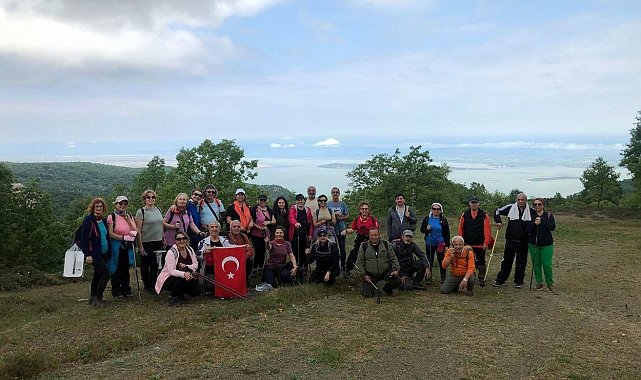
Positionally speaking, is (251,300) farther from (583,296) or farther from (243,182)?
(243,182)

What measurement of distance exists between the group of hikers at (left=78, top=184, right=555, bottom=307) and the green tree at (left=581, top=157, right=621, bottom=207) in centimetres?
4552

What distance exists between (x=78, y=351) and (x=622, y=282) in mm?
10898

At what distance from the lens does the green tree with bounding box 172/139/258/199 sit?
117 ft

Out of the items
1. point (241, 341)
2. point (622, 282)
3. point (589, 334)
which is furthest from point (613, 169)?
point (241, 341)

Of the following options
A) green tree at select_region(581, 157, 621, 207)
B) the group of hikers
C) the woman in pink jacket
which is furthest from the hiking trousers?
green tree at select_region(581, 157, 621, 207)

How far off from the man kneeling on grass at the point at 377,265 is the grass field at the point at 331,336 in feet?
1.01

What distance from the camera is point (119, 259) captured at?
27.9 ft

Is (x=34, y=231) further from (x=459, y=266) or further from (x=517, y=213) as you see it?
(x=517, y=213)

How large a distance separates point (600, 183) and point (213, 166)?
3783 cm

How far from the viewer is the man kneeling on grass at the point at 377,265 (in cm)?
894

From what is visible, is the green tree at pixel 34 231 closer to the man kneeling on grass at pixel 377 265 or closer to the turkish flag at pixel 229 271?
the turkish flag at pixel 229 271

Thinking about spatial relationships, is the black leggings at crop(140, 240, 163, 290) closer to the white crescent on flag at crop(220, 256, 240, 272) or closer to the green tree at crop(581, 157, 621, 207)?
the white crescent on flag at crop(220, 256, 240, 272)

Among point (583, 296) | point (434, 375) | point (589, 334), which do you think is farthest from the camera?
point (583, 296)

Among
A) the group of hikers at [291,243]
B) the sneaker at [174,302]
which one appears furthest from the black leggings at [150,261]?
the sneaker at [174,302]
